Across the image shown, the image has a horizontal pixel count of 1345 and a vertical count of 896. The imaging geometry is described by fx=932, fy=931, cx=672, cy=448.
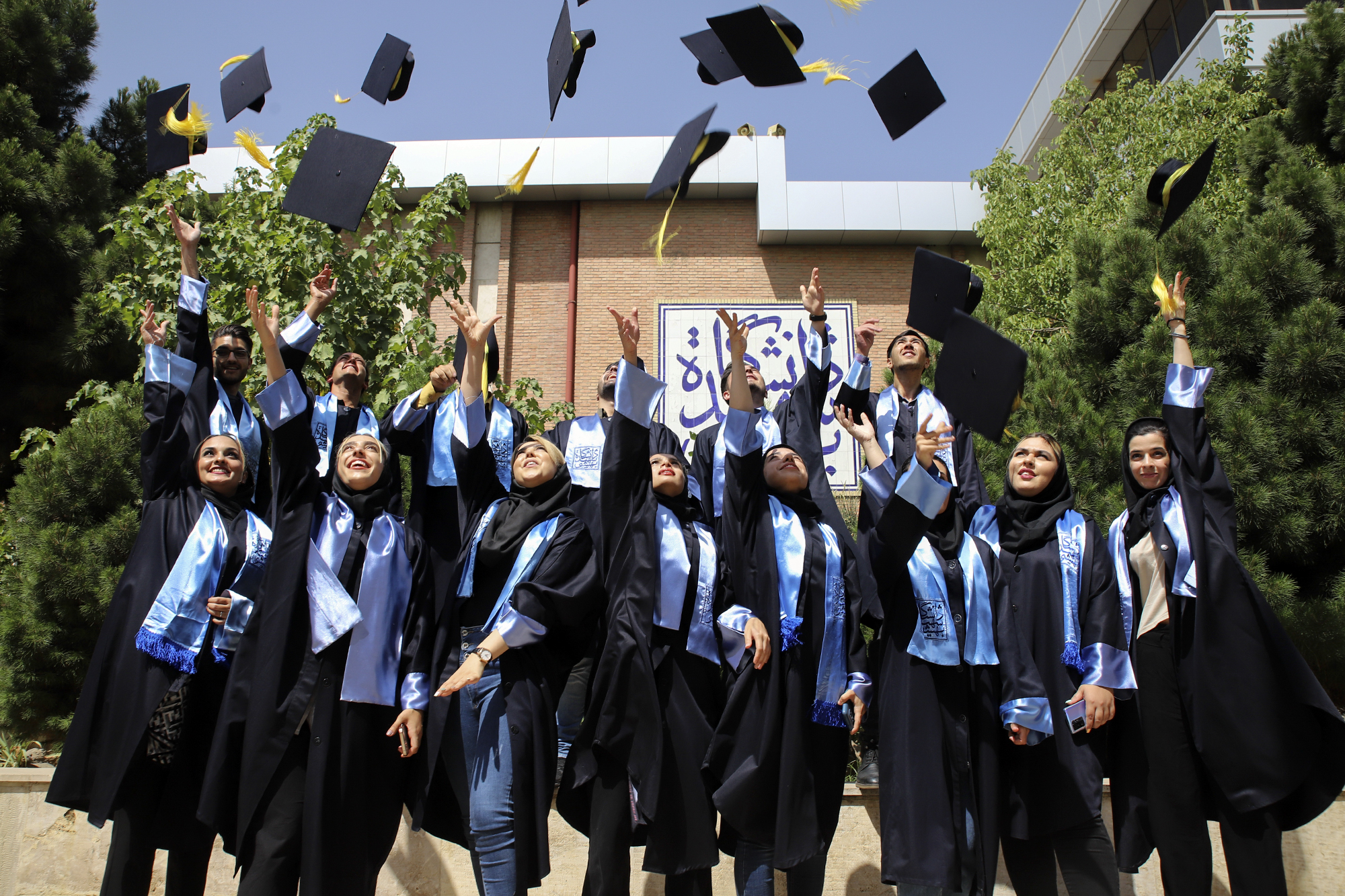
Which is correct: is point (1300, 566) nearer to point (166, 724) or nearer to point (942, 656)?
point (942, 656)

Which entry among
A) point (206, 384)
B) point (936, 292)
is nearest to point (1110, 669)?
point (936, 292)

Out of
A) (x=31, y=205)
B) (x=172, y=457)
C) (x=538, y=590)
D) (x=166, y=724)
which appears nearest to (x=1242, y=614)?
(x=538, y=590)

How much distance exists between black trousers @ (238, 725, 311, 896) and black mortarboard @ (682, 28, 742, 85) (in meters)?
3.05

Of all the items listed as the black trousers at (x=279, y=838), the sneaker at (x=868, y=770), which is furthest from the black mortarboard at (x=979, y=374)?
the black trousers at (x=279, y=838)

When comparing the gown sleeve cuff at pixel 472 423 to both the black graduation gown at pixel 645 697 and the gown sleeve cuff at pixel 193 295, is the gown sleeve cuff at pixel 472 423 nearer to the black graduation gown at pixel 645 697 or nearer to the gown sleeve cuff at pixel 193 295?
the black graduation gown at pixel 645 697

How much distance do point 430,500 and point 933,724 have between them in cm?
194

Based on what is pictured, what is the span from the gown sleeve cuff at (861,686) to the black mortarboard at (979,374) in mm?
951

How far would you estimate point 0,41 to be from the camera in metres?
9.27

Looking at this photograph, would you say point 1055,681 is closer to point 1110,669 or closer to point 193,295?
point 1110,669

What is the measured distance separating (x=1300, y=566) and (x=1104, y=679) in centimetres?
326

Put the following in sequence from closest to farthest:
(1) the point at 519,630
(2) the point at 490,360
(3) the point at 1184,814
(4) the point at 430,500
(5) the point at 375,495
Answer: (1) the point at 519,630 → (3) the point at 1184,814 → (5) the point at 375,495 → (4) the point at 430,500 → (2) the point at 490,360

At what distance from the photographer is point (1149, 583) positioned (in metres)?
3.09

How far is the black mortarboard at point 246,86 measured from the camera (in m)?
4.41

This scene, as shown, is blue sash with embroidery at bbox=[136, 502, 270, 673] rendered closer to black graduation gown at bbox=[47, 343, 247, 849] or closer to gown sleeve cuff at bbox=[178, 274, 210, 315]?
black graduation gown at bbox=[47, 343, 247, 849]
